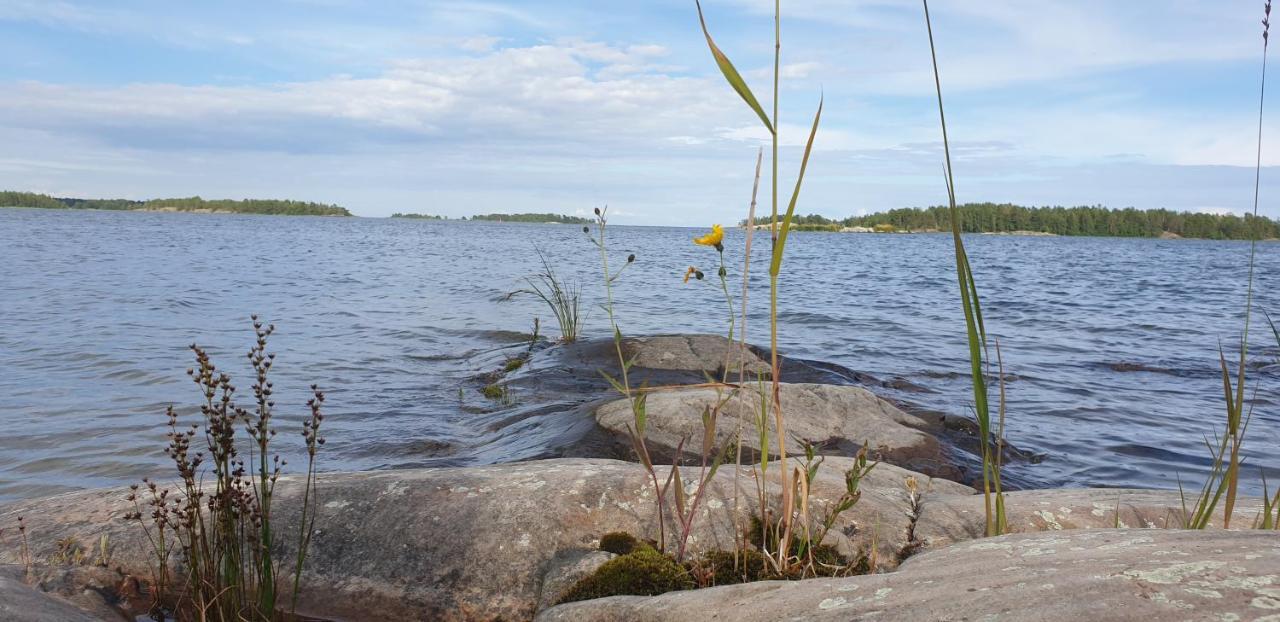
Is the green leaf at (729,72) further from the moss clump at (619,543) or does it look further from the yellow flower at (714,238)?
the moss clump at (619,543)

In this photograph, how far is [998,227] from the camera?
94.0m

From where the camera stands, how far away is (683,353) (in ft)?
28.5

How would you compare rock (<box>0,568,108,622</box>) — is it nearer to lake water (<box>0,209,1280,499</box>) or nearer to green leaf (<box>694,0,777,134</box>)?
green leaf (<box>694,0,777,134</box>)

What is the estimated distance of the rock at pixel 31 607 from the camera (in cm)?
204

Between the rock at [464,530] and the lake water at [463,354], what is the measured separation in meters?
2.25

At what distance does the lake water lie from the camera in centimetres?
595

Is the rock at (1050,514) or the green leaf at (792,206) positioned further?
the rock at (1050,514)

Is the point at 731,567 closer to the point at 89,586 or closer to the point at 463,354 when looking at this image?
the point at 89,586

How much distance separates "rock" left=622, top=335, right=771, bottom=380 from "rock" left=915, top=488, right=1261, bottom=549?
4.73m

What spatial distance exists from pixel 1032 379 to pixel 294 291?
13818 millimetres

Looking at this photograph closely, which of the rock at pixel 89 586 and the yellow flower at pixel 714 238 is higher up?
the yellow flower at pixel 714 238

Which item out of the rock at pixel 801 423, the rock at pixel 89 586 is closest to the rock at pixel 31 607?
the rock at pixel 89 586

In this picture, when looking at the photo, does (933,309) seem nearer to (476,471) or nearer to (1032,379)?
(1032,379)

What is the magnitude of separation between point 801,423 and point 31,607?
4425 mm
